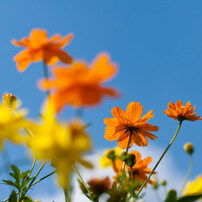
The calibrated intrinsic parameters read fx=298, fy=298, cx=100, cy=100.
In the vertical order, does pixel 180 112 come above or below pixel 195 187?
above

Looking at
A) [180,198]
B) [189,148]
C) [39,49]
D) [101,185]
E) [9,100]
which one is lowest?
[180,198]

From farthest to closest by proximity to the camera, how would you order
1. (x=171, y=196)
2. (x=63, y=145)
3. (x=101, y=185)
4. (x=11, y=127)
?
(x=171, y=196) → (x=101, y=185) → (x=11, y=127) → (x=63, y=145)

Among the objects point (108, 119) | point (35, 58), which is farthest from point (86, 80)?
point (108, 119)

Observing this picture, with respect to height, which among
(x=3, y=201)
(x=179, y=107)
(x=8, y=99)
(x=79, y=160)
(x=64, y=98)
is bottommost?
(x=79, y=160)

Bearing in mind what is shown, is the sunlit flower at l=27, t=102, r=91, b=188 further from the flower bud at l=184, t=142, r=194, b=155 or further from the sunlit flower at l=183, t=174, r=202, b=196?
the flower bud at l=184, t=142, r=194, b=155

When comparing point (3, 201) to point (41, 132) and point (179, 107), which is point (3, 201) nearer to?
point (41, 132)

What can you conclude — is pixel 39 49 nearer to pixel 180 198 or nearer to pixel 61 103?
pixel 61 103

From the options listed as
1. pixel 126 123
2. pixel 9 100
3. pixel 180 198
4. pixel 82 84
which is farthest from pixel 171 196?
pixel 9 100
